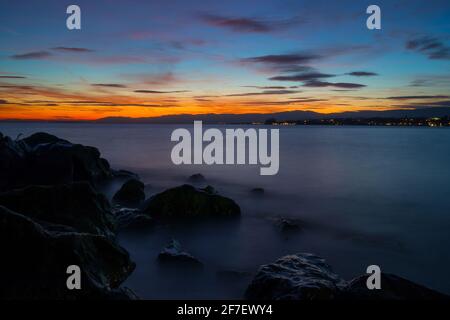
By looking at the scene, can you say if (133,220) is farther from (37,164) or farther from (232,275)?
(37,164)

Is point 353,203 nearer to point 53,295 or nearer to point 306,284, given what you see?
point 306,284

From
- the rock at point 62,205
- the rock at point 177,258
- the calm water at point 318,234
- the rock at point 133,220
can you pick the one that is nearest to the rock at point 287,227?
the calm water at point 318,234

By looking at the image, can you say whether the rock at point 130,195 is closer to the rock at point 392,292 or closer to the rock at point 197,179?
the rock at point 197,179

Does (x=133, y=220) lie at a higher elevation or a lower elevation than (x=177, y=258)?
higher

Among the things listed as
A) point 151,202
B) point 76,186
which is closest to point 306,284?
point 76,186

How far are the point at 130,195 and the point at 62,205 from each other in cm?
658

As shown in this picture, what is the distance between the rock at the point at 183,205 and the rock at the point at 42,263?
5.90 m

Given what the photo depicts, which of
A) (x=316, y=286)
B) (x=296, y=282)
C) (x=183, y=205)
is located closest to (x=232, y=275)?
(x=296, y=282)

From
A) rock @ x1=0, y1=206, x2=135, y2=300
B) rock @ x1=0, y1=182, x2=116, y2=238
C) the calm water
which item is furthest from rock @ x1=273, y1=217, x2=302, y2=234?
rock @ x1=0, y1=206, x2=135, y2=300

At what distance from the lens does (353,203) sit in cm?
1597

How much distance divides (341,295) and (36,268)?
497 cm

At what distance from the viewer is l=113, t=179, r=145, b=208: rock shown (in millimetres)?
13992

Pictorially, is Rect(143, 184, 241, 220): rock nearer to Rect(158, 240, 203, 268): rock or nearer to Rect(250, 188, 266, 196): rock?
Rect(158, 240, 203, 268): rock

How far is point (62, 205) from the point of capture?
7.80 meters
